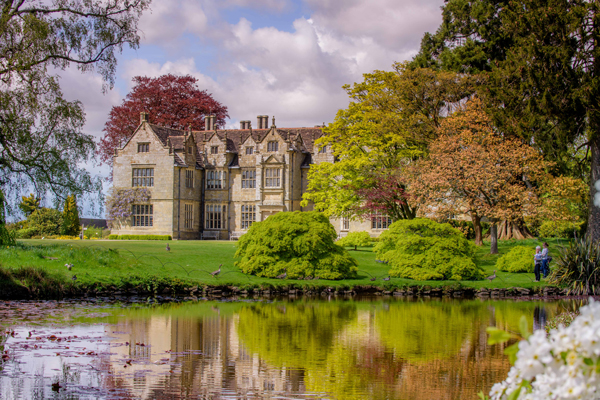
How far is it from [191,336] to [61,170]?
46.4ft

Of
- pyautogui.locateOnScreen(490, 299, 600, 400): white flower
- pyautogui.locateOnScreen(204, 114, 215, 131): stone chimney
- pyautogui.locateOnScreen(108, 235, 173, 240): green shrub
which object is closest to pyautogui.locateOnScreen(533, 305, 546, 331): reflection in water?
pyautogui.locateOnScreen(490, 299, 600, 400): white flower

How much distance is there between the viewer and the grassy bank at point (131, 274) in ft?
58.1

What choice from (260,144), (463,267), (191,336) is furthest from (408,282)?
(260,144)

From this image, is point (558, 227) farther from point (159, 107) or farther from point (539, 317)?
point (159, 107)

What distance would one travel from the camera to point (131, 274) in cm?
1986

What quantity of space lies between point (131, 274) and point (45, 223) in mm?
34582

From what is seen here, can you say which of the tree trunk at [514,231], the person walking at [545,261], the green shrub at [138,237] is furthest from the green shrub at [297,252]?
the green shrub at [138,237]

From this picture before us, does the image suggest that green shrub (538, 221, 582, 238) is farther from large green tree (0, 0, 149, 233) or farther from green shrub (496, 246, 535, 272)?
large green tree (0, 0, 149, 233)

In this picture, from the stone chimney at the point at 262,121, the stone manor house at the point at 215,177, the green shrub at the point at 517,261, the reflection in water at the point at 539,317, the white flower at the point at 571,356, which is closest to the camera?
the white flower at the point at 571,356

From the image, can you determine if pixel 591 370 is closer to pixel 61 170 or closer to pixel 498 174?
pixel 61 170

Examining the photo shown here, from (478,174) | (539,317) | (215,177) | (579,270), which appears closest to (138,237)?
(215,177)

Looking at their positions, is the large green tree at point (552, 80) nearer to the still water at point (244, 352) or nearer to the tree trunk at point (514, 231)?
the tree trunk at point (514, 231)

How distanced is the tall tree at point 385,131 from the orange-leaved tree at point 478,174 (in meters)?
2.51

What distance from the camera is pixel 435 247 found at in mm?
24516
